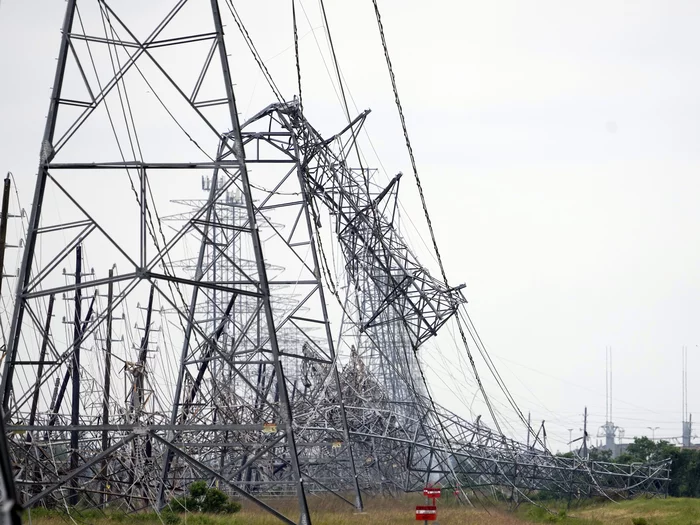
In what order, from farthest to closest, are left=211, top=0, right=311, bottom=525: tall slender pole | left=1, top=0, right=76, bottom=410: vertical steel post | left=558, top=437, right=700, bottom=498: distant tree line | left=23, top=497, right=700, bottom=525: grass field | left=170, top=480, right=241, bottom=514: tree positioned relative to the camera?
left=558, top=437, right=700, bottom=498: distant tree line
left=170, top=480, right=241, bottom=514: tree
left=23, top=497, right=700, bottom=525: grass field
left=211, top=0, right=311, bottom=525: tall slender pole
left=1, top=0, right=76, bottom=410: vertical steel post

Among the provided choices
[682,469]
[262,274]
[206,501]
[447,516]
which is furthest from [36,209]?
[682,469]

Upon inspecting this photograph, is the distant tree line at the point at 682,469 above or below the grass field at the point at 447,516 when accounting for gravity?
above

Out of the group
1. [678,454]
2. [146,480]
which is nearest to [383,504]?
[146,480]

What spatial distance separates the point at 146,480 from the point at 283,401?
14773mm

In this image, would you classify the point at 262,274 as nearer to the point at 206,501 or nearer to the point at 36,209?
the point at 36,209

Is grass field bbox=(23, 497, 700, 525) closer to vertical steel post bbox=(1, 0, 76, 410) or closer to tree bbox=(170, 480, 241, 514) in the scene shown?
tree bbox=(170, 480, 241, 514)

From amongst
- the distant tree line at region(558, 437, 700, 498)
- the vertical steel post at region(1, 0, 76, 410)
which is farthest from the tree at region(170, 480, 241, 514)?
the distant tree line at region(558, 437, 700, 498)

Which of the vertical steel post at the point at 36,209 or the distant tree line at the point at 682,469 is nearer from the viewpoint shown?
the vertical steel post at the point at 36,209

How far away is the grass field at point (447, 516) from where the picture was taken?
75.5 feet

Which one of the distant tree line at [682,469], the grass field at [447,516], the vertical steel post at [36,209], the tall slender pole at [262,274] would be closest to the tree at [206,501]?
the grass field at [447,516]

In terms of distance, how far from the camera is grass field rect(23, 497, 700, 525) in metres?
23.0

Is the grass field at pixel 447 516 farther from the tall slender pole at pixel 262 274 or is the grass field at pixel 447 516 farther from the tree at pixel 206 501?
the tall slender pole at pixel 262 274

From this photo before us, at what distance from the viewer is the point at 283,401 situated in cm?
1825

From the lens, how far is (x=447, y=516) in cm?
2725
